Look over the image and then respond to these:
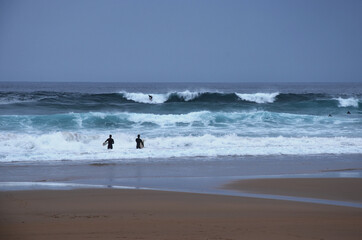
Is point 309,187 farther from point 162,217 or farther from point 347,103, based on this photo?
point 347,103

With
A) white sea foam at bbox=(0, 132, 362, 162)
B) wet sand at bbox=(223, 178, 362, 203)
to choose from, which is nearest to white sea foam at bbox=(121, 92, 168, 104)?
white sea foam at bbox=(0, 132, 362, 162)

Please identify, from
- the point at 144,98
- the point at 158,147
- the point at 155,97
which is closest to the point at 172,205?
the point at 158,147

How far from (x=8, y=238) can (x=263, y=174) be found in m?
6.66

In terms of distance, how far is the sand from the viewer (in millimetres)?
6066

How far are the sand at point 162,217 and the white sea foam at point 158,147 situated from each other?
5.25 m

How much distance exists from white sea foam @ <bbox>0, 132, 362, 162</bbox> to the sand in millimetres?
5254

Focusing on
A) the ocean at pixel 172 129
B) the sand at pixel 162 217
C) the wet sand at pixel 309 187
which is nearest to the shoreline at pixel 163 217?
the sand at pixel 162 217

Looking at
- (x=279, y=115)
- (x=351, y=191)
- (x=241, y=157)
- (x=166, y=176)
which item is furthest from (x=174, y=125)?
(x=351, y=191)

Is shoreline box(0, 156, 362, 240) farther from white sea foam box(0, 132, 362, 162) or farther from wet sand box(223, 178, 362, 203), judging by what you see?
white sea foam box(0, 132, 362, 162)

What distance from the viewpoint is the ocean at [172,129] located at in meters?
14.6

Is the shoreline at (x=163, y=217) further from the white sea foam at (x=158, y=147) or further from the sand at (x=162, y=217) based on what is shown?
the white sea foam at (x=158, y=147)

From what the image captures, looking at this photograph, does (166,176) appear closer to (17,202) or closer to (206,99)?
(17,202)

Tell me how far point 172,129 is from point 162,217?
50.3 feet

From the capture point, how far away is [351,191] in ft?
29.6
